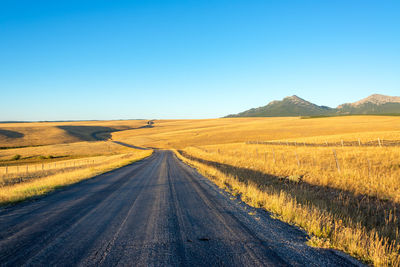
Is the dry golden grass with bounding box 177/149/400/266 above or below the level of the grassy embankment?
above

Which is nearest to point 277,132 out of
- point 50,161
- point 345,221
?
point 50,161

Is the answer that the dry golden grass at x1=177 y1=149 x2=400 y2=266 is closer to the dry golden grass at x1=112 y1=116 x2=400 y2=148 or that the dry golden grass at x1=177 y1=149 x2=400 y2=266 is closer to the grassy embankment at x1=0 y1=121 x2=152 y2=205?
the grassy embankment at x1=0 y1=121 x2=152 y2=205

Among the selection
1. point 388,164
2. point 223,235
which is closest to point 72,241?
point 223,235

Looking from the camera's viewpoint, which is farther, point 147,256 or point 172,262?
point 147,256

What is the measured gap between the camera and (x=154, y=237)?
509 centimetres

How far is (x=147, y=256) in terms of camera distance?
4180 millimetres

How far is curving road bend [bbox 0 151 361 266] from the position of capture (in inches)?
159

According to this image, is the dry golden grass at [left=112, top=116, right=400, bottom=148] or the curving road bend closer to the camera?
the curving road bend

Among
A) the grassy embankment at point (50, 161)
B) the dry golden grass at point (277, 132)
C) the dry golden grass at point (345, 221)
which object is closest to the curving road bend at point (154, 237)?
the dry golden grass at point (345, 221)

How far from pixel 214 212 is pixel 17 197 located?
9.04m

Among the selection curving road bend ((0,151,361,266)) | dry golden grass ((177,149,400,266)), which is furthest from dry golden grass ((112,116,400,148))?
curving road bend ((0,151,361,266))

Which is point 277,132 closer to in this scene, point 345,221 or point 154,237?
point 345,221

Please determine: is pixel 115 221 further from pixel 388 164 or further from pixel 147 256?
pixel 388 164

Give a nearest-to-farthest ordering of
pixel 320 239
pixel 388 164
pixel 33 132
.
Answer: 1. pixel 320 239
2. pixel 388 164
3. pixel 33 132
